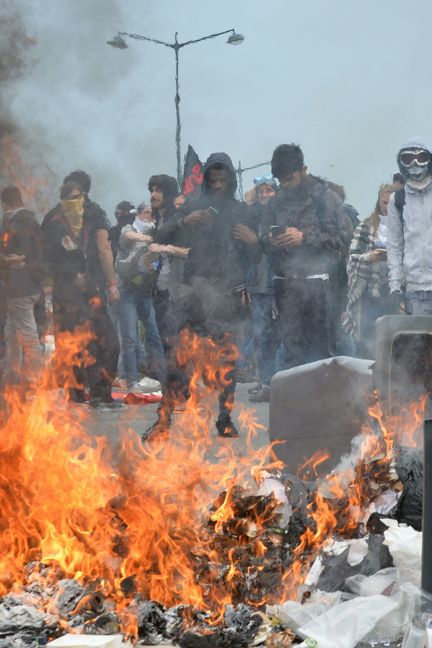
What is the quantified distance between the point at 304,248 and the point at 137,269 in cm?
266

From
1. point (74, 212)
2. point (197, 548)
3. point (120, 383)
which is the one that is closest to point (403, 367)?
point (197, 548)

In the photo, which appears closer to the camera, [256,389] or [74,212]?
[74,212]

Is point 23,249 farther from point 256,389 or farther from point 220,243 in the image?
point 256,389

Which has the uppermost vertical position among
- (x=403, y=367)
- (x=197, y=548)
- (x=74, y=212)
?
(x=74, y=212)

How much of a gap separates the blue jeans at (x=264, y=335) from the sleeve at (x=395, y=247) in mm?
1840

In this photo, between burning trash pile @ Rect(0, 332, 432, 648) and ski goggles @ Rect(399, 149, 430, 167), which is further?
ski goggles @ Rect(399, 149, 430, 167)

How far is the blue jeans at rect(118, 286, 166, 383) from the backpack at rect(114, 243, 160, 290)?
22 centimetres

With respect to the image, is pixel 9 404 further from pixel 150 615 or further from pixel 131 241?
pixel 131 241

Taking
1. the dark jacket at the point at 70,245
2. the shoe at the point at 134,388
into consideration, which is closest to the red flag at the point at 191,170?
the shoe at the point at 134,388

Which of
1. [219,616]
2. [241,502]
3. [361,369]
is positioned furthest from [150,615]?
[361,369]

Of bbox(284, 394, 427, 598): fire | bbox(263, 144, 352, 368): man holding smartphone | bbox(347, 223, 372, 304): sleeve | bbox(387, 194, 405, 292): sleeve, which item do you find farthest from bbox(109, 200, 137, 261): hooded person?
bbox(284, 394, 427, 598): fire

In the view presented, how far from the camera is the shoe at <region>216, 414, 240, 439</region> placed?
8.41m

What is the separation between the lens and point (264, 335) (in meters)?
10.3

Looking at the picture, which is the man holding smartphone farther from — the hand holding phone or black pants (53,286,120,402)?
black pants (53,286,120,402)
